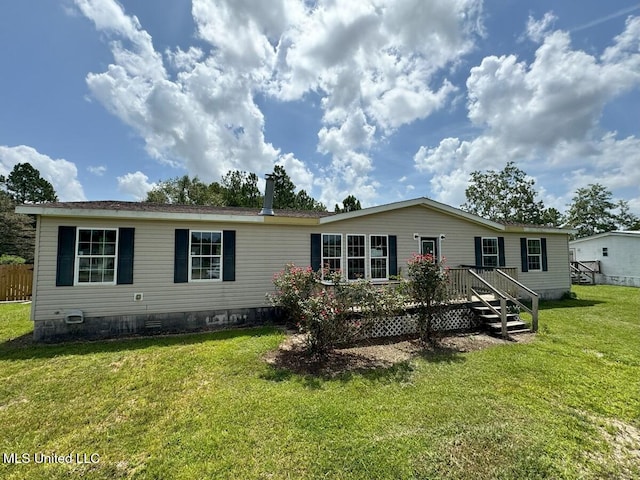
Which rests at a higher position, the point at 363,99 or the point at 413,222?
the point at 363,99

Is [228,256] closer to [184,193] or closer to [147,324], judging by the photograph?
[147,324]

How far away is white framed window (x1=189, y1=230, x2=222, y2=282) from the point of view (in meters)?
7.97

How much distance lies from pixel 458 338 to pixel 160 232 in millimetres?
8602

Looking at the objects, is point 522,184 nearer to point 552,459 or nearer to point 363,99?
point 363,99

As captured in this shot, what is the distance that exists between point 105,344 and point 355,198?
26.4 meters

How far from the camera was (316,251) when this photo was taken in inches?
362

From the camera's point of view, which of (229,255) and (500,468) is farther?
(229,255)

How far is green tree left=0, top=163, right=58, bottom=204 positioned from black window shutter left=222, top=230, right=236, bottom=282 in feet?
160

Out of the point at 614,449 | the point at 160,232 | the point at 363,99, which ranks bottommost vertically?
the point at 614,449

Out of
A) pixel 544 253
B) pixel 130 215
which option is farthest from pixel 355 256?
pixel 544 253

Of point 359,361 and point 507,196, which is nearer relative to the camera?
point 359,361

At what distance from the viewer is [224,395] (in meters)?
4.13

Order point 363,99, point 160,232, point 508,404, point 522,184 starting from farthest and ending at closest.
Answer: point 522,184 → point 363,99 → point 160,232 → point 508,404

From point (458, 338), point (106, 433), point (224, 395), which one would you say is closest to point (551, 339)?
point (458, 338)
